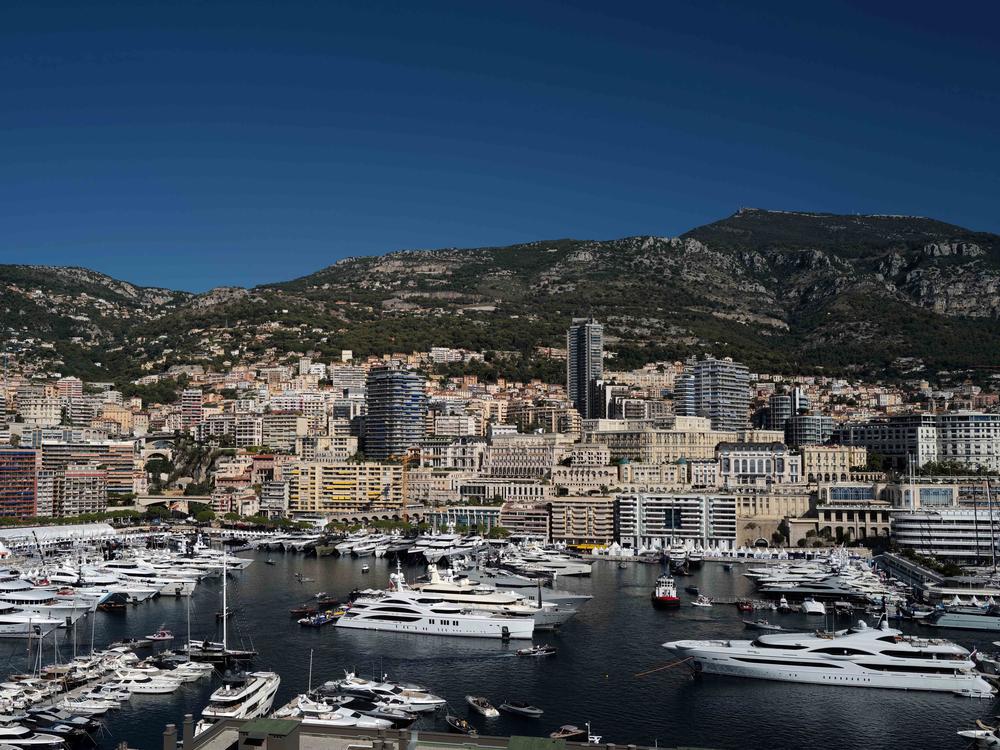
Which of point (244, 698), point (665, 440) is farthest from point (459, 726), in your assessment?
point (665, 440)

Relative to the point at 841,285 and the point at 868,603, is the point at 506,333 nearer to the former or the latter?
the point at 841,285

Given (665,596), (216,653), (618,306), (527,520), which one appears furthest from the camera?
(618,306)

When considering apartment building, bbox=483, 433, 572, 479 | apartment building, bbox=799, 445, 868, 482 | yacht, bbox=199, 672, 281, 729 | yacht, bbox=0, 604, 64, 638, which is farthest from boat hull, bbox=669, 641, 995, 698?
apartment building, bbox=483, 433, 572, 479

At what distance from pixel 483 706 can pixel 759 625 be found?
1541 cm

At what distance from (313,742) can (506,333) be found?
417ft

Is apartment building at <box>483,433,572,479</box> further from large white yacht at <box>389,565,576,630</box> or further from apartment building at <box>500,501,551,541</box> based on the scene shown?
large white yacht at <box>389,565,576,630</box>

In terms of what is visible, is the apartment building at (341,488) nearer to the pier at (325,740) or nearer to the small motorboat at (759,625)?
the small motorboat at (759,625)

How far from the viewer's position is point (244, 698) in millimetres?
30766

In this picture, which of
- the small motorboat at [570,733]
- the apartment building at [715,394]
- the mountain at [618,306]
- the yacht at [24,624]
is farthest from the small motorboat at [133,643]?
the mountain at [618,306]

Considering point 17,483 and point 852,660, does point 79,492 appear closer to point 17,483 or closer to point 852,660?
point 17,483

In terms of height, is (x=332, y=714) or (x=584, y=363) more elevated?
(x=584, y=363)

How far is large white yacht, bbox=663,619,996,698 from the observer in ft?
111

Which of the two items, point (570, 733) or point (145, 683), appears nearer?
point (570, 733)

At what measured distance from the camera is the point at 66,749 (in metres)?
28.0
